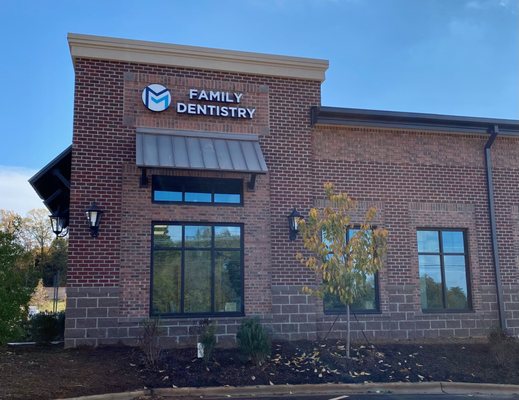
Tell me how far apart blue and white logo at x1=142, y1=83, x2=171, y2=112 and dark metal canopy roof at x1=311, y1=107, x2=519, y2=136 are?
3593mm

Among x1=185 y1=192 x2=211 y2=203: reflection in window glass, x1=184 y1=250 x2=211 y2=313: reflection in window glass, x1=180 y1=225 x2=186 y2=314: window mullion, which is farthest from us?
x1=185 y1=192 x2=211 y2=203: reflection in window glass

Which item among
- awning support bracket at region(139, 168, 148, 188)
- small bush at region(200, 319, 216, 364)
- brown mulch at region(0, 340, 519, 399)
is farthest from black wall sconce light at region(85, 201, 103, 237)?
small bush at region(200, 319, 216, 364)

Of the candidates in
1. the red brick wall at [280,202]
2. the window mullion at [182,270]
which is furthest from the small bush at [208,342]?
the window mullion at [182,270]

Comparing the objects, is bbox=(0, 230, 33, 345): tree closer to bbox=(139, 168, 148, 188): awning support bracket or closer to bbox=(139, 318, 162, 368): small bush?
bbox=(139, 318, 162, 368): small bush

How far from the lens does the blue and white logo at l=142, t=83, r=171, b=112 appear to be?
12195 mm

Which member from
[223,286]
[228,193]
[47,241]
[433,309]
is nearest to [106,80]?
[228,193]

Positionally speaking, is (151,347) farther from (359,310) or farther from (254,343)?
(359,310)

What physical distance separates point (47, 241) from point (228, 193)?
3399 centimetres

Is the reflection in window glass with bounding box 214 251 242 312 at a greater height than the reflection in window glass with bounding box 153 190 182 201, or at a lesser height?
lesser

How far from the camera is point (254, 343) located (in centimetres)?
1001

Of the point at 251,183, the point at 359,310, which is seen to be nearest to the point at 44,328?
the point at 251,183

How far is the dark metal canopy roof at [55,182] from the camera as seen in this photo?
40.4 feet

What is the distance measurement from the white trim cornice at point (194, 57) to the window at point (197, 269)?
12.7ft

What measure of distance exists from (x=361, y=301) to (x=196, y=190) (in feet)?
16.0
